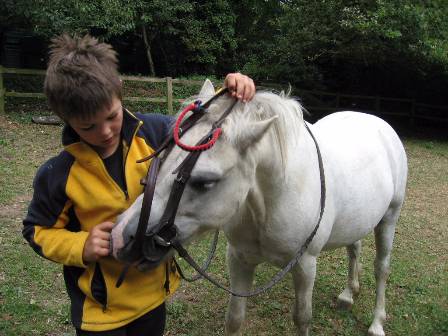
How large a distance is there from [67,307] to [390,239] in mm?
2873

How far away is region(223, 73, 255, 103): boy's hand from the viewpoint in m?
1.52

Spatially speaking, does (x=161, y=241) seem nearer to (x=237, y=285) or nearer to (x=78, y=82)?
(x=78, y=82)

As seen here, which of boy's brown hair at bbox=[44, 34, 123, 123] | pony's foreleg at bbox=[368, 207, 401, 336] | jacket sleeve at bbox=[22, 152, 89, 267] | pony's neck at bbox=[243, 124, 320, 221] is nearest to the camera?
boy's brown hair at bbox=[44, 34, 123, 123]

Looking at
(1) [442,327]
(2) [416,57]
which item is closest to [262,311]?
(1) [442,327]

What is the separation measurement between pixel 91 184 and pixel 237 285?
133cm

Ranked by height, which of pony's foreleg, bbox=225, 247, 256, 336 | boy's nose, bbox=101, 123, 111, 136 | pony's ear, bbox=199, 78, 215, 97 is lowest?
pony's foreleg, bbox=225, 247, 256, 336

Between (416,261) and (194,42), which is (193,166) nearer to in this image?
(416,261)

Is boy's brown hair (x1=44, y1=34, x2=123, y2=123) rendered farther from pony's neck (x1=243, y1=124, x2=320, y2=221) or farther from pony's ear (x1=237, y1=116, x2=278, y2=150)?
pony's neck (x1=243, y1=124, x2=320, y2=221)

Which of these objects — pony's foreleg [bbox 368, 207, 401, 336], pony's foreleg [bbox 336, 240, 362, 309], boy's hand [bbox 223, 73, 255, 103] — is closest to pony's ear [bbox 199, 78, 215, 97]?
boy's hand [bbox 223, 73, 255, 103]

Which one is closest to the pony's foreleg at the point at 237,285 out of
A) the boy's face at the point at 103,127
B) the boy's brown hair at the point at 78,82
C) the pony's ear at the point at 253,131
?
the pony's ear at the point at 253,131

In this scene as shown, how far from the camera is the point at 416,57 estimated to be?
37.5 feet

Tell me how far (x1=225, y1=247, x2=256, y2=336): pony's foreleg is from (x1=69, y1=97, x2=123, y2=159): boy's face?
1186 millimetres

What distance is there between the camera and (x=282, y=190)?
181 centimetres

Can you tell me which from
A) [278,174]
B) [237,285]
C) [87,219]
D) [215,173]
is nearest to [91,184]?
[87,219]
